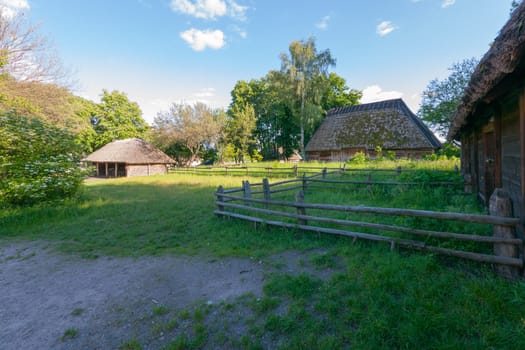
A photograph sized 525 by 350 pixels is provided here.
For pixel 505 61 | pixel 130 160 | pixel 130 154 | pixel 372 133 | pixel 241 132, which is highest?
pixel 241 132

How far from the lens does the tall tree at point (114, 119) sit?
40000mm

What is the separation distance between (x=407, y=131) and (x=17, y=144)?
24946 millimetres

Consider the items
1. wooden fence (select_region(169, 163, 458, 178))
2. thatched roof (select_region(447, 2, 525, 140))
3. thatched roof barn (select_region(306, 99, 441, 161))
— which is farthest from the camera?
thatched roof barn (select_region(306, 99, 441, 161))

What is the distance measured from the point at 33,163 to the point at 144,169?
20783 millimetres

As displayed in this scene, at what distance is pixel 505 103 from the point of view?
12.2 feet

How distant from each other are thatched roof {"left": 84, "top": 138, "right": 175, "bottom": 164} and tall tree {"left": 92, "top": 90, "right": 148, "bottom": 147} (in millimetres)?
10821

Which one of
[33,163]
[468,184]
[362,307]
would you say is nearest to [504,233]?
[362,307]

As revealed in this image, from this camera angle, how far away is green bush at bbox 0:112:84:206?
26.1 ft

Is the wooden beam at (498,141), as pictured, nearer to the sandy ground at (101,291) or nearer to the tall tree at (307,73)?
the sandy ground at (101,291)

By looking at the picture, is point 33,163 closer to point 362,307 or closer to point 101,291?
point 101,291

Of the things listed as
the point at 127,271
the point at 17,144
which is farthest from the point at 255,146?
the point at 127,271

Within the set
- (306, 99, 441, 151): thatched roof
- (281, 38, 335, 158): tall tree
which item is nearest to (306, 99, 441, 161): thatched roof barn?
(306, 99, 441, 151): thatched roof

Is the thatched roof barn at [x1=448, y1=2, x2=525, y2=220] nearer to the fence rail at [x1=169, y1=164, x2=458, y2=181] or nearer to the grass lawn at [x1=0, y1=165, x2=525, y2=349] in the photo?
the grass lawn at [x1=0, y1=165, x2=525, y2=349]

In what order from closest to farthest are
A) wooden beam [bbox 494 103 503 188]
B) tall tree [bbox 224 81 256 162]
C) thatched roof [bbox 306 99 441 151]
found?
wooden beam [bbox 494 103 503 188], thatched roof [bbox 306 99 441 151], tall tree [bbox 224 81 256 162]
